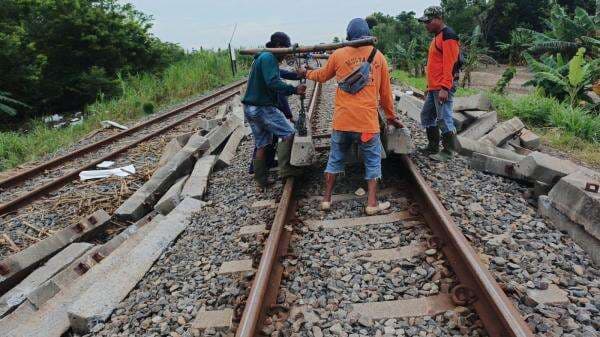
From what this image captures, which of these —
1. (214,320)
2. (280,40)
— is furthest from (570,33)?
(214,320)

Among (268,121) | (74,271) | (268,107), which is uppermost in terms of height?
(268,107)

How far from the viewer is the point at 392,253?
361cm

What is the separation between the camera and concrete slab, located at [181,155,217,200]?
217 inches

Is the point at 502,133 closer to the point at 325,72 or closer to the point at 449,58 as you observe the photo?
the point at 449,58

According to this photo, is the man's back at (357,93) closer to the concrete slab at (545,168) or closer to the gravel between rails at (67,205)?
the concrete slab at (545,168)

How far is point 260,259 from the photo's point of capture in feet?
11.9

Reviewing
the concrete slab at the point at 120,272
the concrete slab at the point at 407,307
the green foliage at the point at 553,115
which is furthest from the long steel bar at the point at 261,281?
the green foliage at the point at 553,115

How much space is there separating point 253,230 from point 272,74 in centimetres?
183

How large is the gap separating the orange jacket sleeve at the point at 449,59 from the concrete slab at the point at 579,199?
6.27 feet

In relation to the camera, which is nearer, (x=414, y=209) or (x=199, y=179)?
(x=414, y=209)

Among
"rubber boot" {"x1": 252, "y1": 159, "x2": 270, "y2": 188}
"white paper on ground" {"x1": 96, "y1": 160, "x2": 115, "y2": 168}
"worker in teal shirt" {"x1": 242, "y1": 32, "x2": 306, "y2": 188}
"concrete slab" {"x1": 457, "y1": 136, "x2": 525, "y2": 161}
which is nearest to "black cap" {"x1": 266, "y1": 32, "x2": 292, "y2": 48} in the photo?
"worker in teal shirt" {"x1": 242, "y1": 32, "x2": 306, "y2": 188}

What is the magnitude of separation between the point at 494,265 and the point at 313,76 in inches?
105

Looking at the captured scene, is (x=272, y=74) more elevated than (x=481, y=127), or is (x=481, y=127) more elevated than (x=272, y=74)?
(x=272, y=74)

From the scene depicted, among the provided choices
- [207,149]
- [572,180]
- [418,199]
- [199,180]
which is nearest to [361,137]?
[418,199]
